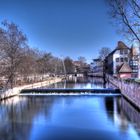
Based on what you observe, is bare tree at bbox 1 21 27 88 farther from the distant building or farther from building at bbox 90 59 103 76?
the distant building

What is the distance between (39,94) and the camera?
34.2 metres

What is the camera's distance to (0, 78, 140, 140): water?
46.3ft

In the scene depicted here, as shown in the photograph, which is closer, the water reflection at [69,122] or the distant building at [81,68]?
the water reflection at [69,122]

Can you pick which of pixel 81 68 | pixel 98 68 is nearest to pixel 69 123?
pixel 98 68

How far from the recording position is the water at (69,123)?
1411 cm

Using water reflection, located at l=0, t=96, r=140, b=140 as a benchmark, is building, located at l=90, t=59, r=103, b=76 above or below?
above

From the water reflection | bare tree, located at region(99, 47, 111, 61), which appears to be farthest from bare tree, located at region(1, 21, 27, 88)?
bare tree, located at region(99, 47, 111, 61)

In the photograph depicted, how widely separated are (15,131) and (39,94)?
19.2 meters

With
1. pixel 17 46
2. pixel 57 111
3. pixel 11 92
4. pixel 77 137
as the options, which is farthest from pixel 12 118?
pixel 17 46

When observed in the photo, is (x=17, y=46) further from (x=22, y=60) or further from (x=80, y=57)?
(x=80, y=57)

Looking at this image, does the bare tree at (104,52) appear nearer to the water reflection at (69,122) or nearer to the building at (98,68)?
the building at (98,68)

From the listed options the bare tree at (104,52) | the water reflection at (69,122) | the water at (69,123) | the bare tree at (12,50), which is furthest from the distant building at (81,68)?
the water at (69,123)

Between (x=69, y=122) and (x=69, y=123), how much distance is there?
12.9 inches

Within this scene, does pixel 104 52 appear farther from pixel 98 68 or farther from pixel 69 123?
pixel 69 123
